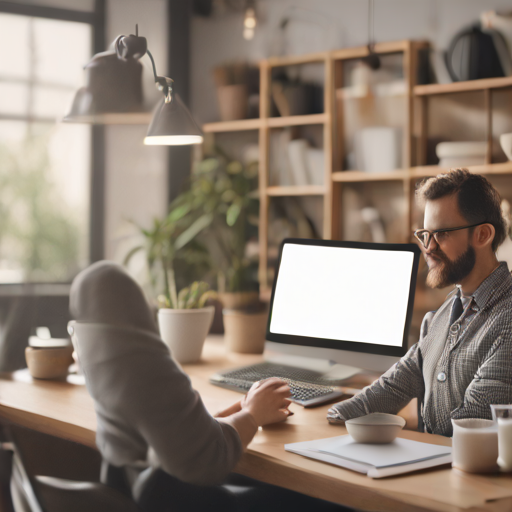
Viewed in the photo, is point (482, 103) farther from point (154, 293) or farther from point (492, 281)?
point (154, 293)

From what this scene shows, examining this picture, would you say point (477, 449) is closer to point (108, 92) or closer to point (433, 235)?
point (433, 235)

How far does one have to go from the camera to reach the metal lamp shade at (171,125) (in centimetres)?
119

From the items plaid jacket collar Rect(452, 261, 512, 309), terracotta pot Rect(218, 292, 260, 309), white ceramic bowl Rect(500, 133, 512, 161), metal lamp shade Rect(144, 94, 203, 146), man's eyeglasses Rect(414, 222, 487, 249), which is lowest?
terracotta pot Rect(218, 292, 260, 309)

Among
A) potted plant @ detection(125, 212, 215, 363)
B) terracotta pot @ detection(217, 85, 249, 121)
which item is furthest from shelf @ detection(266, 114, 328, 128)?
Answer: potted plant @ detection(125, 212, 215, 363)

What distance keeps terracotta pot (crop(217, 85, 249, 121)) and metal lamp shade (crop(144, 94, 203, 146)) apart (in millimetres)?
1369

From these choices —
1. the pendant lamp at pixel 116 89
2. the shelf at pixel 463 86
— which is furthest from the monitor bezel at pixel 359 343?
the shelf at pixel 463 86

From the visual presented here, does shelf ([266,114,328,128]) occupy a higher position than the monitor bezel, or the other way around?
shelf ([266,114,328,128])

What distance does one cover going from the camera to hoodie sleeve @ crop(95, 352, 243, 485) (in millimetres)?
1003

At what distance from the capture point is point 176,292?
158 centimetres

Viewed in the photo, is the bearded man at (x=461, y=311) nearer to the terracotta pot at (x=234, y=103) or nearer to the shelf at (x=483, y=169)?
the shelf at (x=483, y=169)

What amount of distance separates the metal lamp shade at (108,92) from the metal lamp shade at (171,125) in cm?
5

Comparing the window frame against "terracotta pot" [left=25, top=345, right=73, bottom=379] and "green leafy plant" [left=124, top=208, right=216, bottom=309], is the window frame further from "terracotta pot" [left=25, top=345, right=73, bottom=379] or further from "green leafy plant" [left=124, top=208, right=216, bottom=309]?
"terracotta pot" [left=25, top=345, right=73, bottom=379]

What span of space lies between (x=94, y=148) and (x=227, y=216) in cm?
148

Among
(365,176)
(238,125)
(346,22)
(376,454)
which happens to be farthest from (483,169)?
(376,454)
